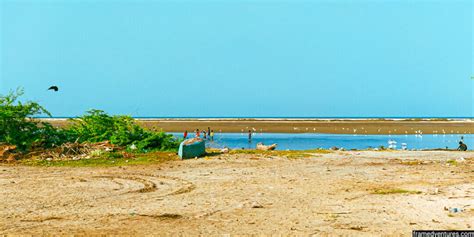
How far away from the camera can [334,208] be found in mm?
9406

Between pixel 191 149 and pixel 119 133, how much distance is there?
4.11m

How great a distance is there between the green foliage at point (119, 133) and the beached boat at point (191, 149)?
226 cm

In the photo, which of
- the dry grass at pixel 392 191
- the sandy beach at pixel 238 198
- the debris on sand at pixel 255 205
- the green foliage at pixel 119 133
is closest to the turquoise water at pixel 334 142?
the green foliage at pixel 119 133

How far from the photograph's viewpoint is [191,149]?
18406mm

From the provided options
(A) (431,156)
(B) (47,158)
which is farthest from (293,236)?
(A) (431,156)

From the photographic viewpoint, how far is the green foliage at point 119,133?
20812 millimetres

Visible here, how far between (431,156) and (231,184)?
1077 centimetres

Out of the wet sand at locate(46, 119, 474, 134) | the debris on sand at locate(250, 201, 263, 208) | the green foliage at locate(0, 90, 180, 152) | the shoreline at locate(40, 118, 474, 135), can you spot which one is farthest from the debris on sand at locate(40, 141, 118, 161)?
the wet sand at locate(46, 119, 474, 134)

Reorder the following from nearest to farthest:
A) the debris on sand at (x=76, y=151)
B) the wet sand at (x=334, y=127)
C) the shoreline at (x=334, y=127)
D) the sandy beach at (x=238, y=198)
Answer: the sandy beach at (x=238, y=198), the debris on sand at (x=76, y=151), the shoreline at (x=334, y=127), the wet sand at (x=334, y=127)

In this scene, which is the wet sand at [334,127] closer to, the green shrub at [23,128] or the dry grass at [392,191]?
the green shrub at [23,128]

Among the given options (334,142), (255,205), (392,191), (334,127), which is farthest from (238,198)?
(334,127)

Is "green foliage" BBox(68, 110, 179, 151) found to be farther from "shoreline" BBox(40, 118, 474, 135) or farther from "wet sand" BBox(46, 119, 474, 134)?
"wet sand" BBox(46, 119, 474, 134)

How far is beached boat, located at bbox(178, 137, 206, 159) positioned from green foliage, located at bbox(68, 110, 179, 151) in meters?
2.26

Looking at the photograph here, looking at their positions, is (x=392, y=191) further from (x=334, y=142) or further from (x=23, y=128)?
(x=334, y=142)
